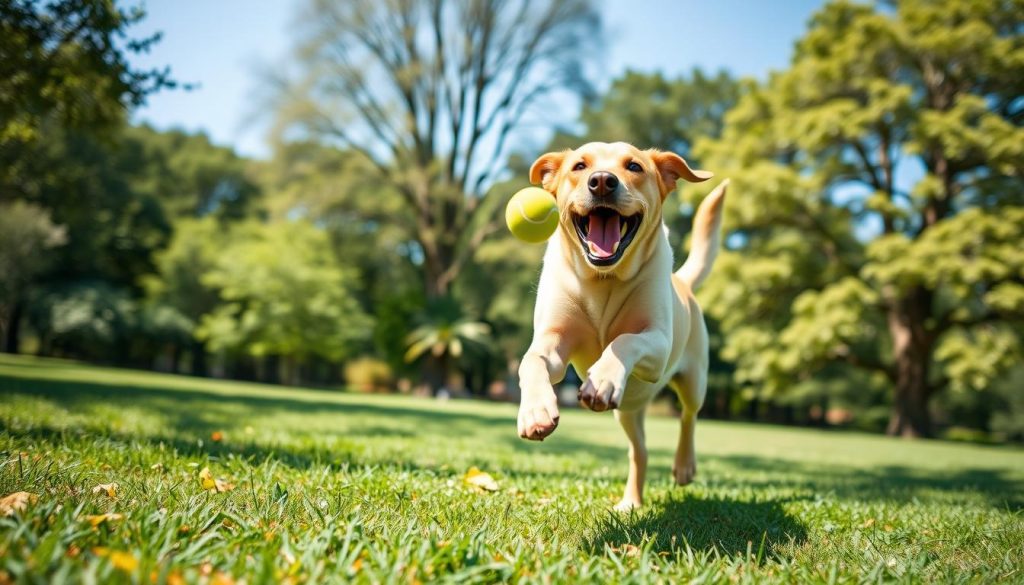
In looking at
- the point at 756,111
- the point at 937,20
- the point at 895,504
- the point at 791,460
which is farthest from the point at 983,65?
the point at 895,504

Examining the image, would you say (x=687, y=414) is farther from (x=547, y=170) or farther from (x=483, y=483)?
(x=547, y=170)

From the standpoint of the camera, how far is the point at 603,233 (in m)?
2.69

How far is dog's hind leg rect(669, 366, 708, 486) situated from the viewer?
145 inches

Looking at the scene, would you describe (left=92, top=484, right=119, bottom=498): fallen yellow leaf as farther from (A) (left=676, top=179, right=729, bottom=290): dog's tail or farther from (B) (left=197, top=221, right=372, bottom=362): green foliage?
(B) (left=197, top=221, right=372, bottom=362): green foliage

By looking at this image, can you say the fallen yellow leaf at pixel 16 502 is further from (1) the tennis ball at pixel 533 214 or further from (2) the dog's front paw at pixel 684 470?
(2) the dog's front paw at pixel 684 470

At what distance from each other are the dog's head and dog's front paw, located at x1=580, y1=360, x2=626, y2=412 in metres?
0.55

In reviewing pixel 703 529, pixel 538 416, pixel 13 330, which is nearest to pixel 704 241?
pixel 703 529

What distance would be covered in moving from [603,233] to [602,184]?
0.23 m

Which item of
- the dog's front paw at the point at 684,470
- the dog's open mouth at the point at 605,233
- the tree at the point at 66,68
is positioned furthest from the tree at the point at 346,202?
the dog's open mouth at the point at 605,233

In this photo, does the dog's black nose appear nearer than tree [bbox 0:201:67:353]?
Yes

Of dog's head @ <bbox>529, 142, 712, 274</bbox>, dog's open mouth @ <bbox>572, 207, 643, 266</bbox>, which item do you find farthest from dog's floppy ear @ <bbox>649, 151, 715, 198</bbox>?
dog's open mouth @ <bbox>572, 207, 643, 266</bbox>

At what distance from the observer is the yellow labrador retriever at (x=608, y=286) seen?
2408 millimetres

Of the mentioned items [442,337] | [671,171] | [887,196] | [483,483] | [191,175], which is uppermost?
[191,175]

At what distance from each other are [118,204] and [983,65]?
41.1 metres
